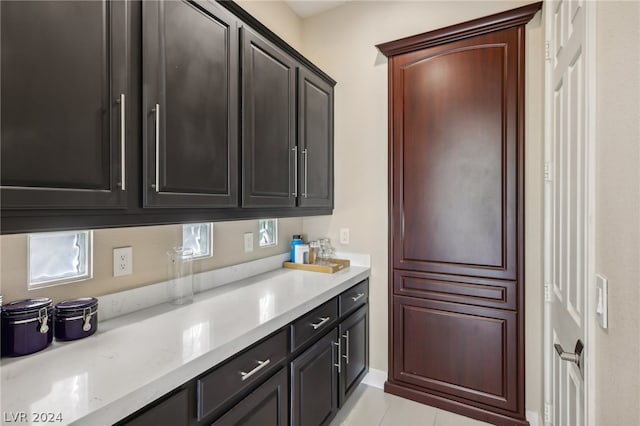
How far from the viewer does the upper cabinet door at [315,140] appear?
6.99 ft

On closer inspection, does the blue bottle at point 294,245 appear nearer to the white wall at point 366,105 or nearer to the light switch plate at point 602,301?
the white wall at point 366,105

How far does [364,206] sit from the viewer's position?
2521mm

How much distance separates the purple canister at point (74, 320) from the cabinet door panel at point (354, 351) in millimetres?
1357

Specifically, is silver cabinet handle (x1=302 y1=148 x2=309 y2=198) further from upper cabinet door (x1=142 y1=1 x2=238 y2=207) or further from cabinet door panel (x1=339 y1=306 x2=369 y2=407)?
cabinet door panel (x1=339 y1=306 x2=369 y2=407)

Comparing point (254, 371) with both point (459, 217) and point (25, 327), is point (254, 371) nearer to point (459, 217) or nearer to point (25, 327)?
point (25, 327)

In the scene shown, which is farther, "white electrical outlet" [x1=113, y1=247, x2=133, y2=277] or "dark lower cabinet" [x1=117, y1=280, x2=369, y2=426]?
"white electrical outlet" [x1=113, y1=247, x2=133, y2=277]

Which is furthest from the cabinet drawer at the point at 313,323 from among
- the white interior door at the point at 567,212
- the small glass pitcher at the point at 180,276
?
the white interior door at the point at 567,212

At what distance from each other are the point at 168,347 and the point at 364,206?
1789 mm

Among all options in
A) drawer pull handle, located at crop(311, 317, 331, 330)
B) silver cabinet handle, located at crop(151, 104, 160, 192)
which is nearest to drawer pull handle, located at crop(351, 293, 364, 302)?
drawer pull handle, located at crop(311, 317, 331, 330)

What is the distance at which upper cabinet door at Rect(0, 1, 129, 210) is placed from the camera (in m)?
0.81

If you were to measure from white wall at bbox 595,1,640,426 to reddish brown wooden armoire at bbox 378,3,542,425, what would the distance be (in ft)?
3.84

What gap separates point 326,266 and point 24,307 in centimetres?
167

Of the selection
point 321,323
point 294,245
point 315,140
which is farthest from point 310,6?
point 321,323

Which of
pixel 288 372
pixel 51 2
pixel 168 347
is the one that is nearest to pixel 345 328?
pixel 288 372
